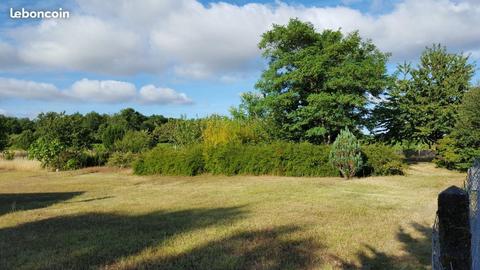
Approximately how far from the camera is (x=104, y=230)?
8617 millimetres

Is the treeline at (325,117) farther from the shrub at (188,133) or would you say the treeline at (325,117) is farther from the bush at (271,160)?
the shrub at (188,133)

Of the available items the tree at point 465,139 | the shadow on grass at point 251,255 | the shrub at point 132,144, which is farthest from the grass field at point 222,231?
the shrub at point 132,144

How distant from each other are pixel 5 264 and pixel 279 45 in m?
24.8

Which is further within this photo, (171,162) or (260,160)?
(171,162)

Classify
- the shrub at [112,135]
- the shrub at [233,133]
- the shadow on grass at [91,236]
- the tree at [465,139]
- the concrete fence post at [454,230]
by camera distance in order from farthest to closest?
the shrub at [112,135] → the shrub at [233,133] → the tree at [465,139] → the shadow on grass at [91,236] → the concrete fence post at [454,230]

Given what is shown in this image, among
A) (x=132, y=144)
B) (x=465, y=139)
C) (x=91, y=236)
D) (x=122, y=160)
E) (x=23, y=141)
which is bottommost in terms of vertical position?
(x=91, y=236)

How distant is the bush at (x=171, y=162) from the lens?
25609 mm

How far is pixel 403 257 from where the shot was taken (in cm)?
660

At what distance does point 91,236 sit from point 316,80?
22151mm

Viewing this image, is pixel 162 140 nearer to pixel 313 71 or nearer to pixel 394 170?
pixel 313 71

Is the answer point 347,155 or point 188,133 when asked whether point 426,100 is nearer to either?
point 347,155

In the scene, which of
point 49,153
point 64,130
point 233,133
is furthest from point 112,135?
point 233,133

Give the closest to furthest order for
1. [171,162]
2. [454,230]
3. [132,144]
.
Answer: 1. [454,230]
2. [171,162]
3. [132,144]

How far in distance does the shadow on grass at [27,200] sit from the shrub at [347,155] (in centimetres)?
1199
